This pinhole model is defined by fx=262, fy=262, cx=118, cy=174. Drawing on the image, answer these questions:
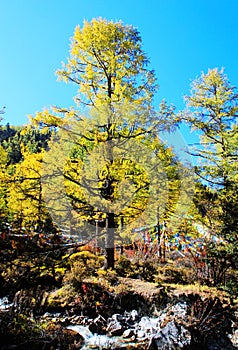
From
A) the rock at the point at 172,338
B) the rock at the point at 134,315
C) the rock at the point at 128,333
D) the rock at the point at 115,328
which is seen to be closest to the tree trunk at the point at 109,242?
the rock at the point at 134,315

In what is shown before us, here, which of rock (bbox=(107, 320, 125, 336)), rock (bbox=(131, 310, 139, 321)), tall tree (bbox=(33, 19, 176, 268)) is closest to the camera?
rock (bbox=(107, 320, 125, 336))

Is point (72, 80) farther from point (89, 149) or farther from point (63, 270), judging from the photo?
point (63, 270)

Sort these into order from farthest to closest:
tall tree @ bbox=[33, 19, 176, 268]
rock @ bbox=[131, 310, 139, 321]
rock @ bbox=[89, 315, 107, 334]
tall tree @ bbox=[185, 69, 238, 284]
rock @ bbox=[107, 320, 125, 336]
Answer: tall tree @ bbox=[185, 69, 238, 284] < tall tree @ bbox=[33, 19, 176, 268] < rock @ bbox=[131, 310, 139, 321] < rock @ bbox=[89, 315, 107, 334] < rock @ bbox=[107, 320, 125, 336]

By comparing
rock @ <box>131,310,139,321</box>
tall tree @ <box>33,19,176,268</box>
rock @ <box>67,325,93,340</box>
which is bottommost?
rock @ <box>67,325,93,340</box>

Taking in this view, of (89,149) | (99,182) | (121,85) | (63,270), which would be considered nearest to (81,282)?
(63,270)

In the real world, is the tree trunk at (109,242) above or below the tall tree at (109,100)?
below

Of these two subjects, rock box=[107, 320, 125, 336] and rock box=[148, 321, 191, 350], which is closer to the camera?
rock box=[148, 321, 191, 350]

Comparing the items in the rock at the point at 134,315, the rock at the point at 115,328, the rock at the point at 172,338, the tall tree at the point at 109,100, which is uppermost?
the tall tree at the point at 109,100

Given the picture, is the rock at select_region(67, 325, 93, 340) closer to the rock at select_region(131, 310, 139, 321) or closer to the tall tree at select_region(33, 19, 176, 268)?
the rock at select_region(131, 310, 139, 321)

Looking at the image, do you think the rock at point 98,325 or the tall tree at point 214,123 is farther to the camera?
the tall tree at point 214,123

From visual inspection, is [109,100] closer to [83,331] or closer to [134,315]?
[134,315]

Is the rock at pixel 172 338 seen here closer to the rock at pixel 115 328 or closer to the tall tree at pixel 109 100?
the rock at pixel 115 328

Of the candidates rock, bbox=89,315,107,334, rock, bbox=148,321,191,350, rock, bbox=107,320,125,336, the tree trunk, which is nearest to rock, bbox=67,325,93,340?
rock, bbox=89,315,107,334

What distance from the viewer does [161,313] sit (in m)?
6.44
